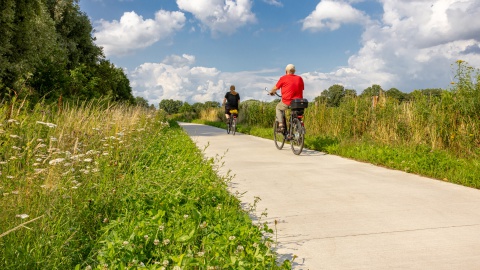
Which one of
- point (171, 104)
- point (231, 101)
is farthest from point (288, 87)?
point (171, 104)

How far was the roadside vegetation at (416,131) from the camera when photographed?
286 inches

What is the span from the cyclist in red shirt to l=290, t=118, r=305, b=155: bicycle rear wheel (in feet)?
2.07

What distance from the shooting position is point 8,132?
578 centimetres

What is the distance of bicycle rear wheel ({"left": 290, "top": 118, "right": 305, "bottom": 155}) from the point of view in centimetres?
979

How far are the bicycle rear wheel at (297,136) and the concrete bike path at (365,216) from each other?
214 centimetres

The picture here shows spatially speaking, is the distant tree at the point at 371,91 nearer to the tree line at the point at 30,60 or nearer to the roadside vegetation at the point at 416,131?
the roadside vegetation at the point at 416,131

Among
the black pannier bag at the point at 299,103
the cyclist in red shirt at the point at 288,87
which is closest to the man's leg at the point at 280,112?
the cyclist in red shirt at the point at 288,87

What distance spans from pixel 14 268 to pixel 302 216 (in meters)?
2.80

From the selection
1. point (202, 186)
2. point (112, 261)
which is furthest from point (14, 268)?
point (202, 186)

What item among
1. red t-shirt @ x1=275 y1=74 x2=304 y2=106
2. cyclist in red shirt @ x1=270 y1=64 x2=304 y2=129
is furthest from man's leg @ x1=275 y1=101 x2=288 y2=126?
red t-shirt @ x1=275 y1=74 x2=304 y2=106

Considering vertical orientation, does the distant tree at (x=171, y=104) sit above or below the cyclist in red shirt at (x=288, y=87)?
above

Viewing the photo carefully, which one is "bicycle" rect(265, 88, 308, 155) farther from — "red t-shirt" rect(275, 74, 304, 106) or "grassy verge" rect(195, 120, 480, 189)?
"grassy verge" rect(195, 120, 480, 189)

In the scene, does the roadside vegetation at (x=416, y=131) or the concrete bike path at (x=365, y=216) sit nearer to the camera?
the concrete bike path at (x=365, y=216)

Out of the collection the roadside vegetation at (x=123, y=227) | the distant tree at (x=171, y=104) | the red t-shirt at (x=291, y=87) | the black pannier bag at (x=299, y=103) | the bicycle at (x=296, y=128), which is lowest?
the roadside vegetation at (x=123, y=227)
